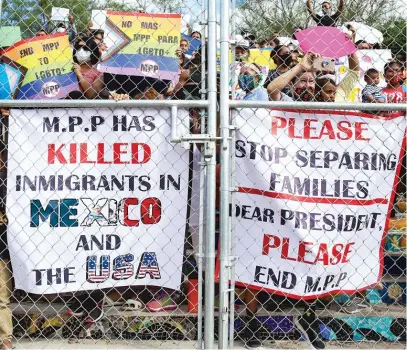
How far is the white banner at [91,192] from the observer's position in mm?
3375

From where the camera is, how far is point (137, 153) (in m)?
3.39

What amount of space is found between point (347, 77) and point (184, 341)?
8.73 ft

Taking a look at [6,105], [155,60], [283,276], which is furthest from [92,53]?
[283,276]

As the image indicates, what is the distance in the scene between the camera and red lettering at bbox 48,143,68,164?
337cm

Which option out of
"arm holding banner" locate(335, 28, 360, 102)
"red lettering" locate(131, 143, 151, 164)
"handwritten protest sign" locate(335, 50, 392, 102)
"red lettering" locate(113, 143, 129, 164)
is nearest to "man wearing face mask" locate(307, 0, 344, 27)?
"arm holding banner" locate(335, 28, 360, 102)

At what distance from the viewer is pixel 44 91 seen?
388cm

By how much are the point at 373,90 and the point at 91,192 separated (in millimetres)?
3434

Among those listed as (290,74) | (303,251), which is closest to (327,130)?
(290,74)

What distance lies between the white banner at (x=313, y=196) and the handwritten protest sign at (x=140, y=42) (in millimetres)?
729

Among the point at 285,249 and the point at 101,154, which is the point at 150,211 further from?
the point at 285,249

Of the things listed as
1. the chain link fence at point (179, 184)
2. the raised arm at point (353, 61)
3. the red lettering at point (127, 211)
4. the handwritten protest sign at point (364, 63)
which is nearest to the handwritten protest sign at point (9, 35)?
the chain link fence at point (179, 184)

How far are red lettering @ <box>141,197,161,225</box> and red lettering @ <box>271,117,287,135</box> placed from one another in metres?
0.85

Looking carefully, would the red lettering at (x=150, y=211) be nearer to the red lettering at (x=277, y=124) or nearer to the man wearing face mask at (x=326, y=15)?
the red lettering at (x=277, y=124)

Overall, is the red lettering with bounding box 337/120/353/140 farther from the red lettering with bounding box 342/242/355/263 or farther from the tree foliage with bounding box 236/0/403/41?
the tree foliage with bounding box 236/0/403/41
